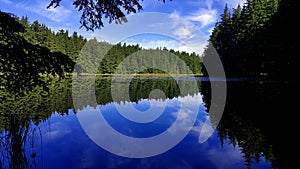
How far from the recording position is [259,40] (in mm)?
43938

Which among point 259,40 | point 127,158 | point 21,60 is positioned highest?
point 259,40

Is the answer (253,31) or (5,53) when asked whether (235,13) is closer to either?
(253,31)

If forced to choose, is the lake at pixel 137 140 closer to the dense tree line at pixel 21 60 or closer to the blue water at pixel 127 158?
the blue water at pixel 127 158

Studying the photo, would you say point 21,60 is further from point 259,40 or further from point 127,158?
point 259,40

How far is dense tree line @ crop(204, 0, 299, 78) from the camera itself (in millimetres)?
31922

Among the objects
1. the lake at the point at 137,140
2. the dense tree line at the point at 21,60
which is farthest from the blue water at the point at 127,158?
the dense tree line at the point at 21,60

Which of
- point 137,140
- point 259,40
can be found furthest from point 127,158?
point 259,40

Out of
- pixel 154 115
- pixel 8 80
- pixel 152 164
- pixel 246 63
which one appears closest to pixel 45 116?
pixel 154 115

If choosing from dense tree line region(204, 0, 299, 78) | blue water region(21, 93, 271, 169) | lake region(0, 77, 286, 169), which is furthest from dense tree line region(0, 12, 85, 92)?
dense tree line region(204, 0, 299, 78)

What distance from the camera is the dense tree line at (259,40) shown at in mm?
31922

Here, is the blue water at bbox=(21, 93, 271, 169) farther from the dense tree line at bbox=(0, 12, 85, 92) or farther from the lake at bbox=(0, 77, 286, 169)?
the dense tree line at bbox=(0, 12, 85, 92)

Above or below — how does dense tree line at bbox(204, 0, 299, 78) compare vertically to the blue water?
above

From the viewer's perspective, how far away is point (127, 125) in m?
11.8

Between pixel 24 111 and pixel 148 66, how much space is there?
90235 millimetres
